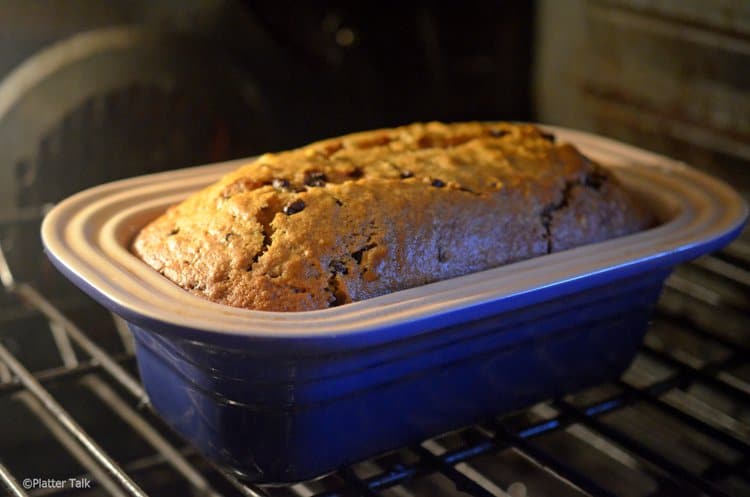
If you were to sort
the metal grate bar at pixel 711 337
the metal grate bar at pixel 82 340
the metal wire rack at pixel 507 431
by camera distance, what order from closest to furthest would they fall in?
the metal wire rack at pixel 507 431 → the metal grate bar at pixel 82 340 → the metal grate bar at pixel 711 337

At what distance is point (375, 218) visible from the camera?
884 mm

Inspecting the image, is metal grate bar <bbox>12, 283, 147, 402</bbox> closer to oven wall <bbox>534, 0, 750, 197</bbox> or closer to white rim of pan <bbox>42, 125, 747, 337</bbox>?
white rim of pan <bbox>42, 125, 747, 337</bbox>

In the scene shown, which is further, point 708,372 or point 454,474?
point 708,372

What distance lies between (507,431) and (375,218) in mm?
250

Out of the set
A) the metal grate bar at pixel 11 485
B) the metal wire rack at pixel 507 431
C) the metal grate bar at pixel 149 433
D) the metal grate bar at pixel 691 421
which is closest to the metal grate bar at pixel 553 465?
the metal wire rack at pixel 507 431

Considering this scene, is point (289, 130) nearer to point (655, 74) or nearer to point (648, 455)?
point (655, 74)

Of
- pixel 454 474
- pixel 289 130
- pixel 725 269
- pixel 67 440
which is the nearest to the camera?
pixel 454 474

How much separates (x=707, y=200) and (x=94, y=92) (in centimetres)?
76

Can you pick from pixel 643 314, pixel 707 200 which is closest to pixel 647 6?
pixel 707 200

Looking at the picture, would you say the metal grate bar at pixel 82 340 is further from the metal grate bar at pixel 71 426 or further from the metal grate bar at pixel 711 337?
the metal grate bar at pixel 711 337

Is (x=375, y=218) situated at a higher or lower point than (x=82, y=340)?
higher

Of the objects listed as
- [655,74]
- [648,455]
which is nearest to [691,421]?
[648,455]

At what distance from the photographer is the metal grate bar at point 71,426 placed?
2.63 ft

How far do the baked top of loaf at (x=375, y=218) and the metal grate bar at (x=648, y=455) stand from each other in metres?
0.17
